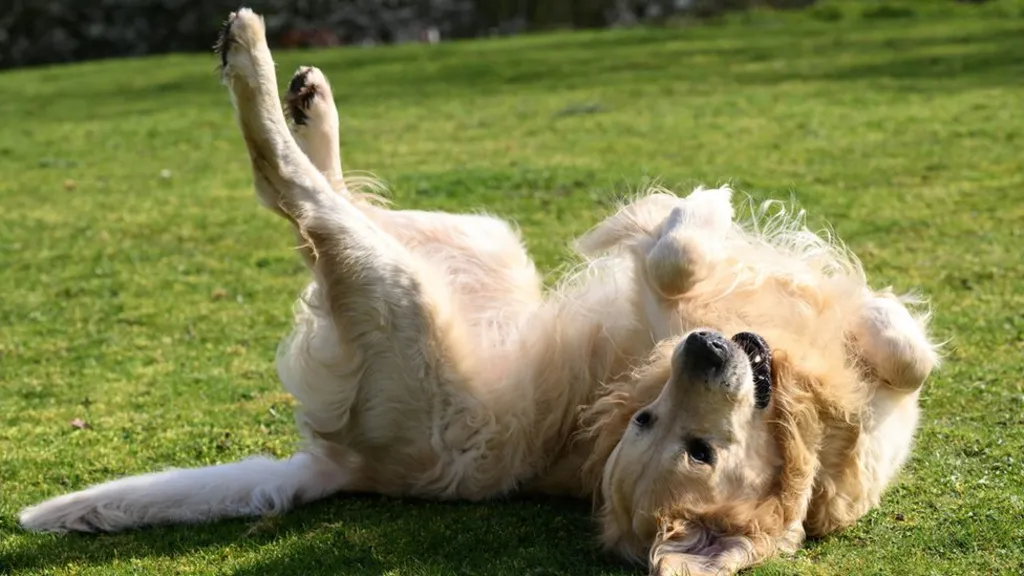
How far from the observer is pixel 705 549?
3.74 m

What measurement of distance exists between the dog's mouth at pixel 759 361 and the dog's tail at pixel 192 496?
1.53 m

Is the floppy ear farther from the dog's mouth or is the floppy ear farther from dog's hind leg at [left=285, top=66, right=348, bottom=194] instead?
dog's hind leg at [left=285, top=66, right=348, bottom=194]

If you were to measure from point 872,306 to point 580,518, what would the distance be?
123 centimetres

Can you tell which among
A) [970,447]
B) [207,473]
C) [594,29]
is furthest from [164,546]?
[594,29]

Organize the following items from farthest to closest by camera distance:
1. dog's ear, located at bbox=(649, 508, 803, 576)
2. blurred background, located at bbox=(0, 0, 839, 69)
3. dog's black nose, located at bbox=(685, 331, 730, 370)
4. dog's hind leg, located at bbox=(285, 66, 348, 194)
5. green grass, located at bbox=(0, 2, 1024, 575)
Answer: blurred background, located at bbox=(0, 0, 839, 69) → dog's hind leg, located at bbox=(285, 66, 348, 194) → green grass, located at bbox=(0, 2, 1024, 575) → dog's black nose, located at bbox=(685, 331, 730, 370) → dog's ear, located at bbox=(649, 508, 803, 576)

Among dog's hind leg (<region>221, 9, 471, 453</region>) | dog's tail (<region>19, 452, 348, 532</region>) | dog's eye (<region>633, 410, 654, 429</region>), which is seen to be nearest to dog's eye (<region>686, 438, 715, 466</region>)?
dog's eye (<region>633, 410, 654, 429</region>)

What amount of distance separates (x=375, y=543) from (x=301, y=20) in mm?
20495

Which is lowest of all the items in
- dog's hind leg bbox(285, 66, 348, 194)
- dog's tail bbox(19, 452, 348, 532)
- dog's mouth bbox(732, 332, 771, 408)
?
dog's tail bbox(19, 452, 348, 532)

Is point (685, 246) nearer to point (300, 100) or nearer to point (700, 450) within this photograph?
point (700, 450)

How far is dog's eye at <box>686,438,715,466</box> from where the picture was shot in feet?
12.6

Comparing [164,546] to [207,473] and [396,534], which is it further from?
[396,534]

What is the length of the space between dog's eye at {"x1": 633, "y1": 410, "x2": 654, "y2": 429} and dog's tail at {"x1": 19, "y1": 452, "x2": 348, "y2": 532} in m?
1.20

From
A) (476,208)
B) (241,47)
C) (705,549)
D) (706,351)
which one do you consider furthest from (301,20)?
(705,549)

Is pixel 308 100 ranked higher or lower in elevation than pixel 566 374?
higher
